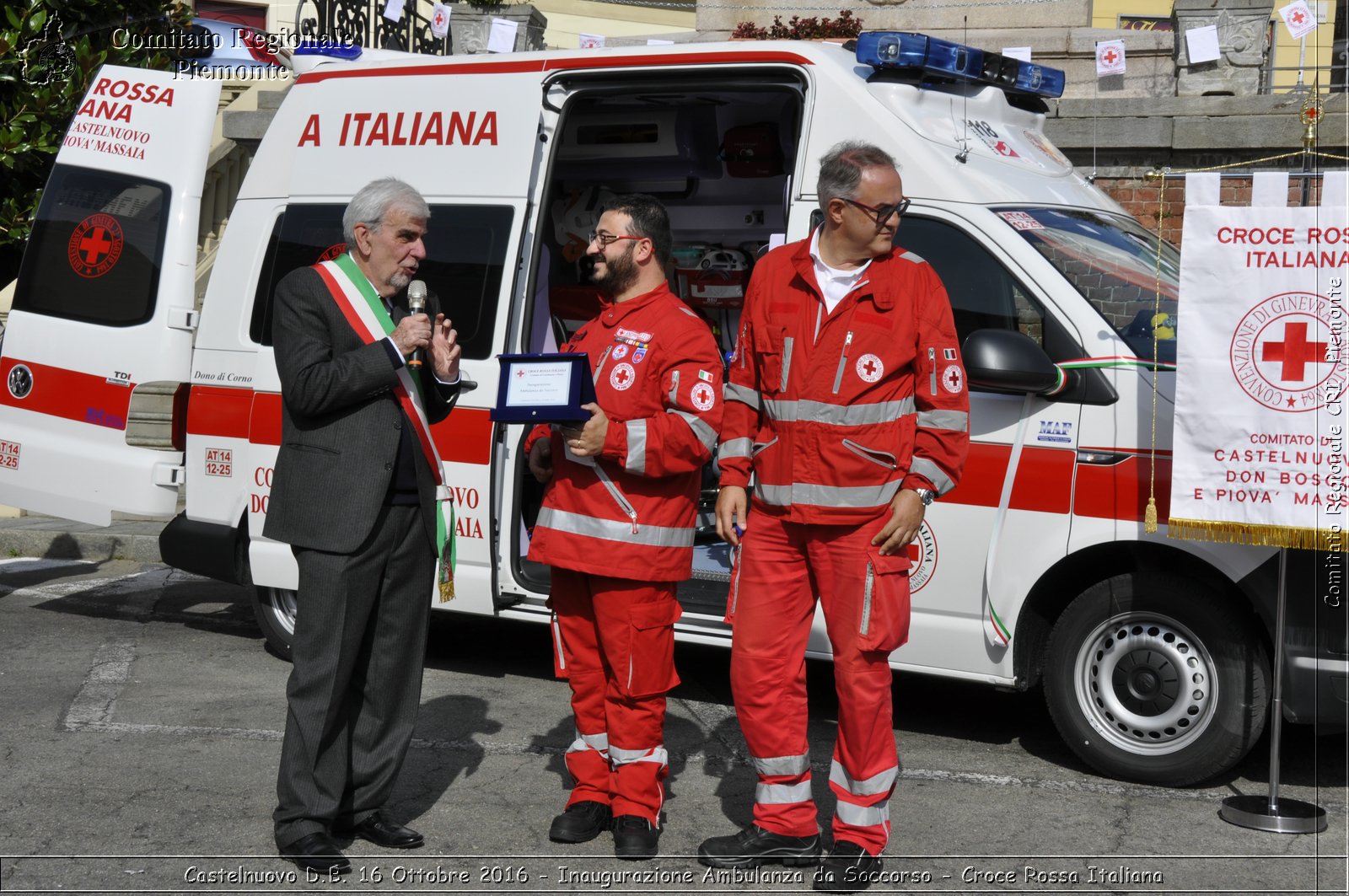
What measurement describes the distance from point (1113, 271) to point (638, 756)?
102 inches

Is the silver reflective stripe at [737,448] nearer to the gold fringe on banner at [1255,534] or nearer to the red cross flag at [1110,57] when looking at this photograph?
the gold fringe on banner at [1255,534]

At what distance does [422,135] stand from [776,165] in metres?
2.46

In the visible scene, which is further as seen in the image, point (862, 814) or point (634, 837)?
point (634, 837)

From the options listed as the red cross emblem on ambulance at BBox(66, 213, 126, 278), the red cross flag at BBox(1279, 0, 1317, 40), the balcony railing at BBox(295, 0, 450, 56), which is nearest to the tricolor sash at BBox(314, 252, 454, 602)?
the red cross emblem on ambulance at BBox(66, 213, 126, 278)

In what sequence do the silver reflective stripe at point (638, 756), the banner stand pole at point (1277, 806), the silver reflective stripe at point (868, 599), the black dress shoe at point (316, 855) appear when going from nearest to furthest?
1. the silver reflective stripe at point (868, 599)
2. the black dress shoe at point (316, 855)
3. the silver reflective stripe at point (638, 756)
4. the banner stand pole at point (1277, 806)

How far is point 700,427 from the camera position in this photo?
14.8 ft

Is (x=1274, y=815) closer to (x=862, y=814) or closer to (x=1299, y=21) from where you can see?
(x=862, y=814)

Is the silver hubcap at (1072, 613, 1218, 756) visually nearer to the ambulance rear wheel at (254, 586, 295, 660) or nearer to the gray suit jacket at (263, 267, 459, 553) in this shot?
the gray suit jacket at (263, 267, 459, 553)

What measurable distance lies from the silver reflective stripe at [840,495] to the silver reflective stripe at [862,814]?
0.86m

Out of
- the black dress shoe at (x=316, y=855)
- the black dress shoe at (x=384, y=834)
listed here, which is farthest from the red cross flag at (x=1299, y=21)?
the black dress shoe at (x=316, y=855)

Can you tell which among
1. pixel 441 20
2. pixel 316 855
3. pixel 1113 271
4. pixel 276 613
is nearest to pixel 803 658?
pixel 316 855

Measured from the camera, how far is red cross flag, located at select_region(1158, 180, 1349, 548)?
4.75 meters

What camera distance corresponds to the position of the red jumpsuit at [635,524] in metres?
4.50

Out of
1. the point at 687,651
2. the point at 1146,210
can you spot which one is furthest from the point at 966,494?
the point at 1146,210
